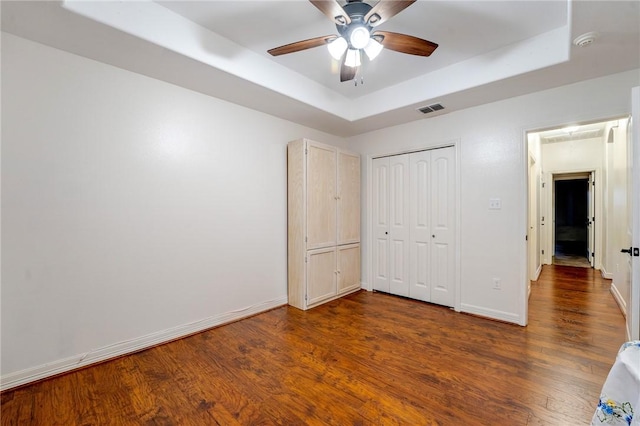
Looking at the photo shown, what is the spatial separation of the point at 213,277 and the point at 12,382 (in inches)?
58.5

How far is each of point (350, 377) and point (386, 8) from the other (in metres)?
2.40

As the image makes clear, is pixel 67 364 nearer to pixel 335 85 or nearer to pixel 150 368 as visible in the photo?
pixel 150 368

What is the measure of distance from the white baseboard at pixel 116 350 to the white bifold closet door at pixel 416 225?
195cm

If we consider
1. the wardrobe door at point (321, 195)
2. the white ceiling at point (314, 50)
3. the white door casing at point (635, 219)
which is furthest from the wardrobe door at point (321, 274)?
the white door casing at point (635, 219)

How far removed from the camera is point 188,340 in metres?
2.61

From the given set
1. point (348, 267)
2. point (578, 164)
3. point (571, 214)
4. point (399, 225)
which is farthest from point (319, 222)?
point (571, 214)

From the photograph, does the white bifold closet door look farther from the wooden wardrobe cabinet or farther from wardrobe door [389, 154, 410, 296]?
the wooden wardrobe cabinet

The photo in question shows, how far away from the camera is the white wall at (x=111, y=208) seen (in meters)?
1.93

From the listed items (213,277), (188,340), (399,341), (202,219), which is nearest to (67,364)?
(188,340)

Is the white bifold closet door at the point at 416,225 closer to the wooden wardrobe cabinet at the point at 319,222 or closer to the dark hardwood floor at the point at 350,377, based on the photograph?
the wooden wardrobe cabinet at the point at 319,222

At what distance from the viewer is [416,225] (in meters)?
3.71

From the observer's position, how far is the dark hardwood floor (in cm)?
165

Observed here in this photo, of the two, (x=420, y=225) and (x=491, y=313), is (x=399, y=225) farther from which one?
(x=491, y=313)

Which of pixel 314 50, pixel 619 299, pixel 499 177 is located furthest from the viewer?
pixel 619 299
